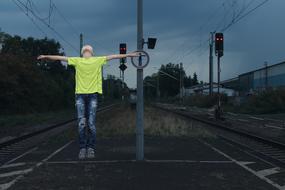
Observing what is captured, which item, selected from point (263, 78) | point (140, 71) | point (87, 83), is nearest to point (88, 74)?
point (87, 83)

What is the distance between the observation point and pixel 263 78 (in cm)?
10050

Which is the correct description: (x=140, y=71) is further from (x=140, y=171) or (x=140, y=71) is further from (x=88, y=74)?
(x=140, y=171)

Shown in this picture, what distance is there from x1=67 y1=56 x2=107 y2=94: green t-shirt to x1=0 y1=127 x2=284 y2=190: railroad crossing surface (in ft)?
4.84

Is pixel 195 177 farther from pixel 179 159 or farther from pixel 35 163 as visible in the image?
pixel 35 163

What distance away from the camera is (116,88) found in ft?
584

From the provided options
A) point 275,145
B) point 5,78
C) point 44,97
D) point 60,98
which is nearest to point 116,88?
point 60,98

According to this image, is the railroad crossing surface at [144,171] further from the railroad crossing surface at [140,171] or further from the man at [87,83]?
the man at [87,83]

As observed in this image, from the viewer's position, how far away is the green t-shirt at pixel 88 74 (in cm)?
902

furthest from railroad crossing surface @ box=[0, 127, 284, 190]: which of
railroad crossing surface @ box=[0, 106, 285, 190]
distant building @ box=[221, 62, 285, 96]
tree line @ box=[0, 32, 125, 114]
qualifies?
distant building @ box=[221, 62, 285, 96]

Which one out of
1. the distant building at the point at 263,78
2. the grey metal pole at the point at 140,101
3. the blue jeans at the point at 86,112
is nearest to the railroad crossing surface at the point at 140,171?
the grey metal pole at the point at 140,101

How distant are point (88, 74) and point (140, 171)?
6.43ft

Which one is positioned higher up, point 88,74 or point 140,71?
point 140,71

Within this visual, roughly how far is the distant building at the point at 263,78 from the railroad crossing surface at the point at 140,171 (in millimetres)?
57807

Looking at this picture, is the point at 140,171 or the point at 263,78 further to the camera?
the point at 263,78
